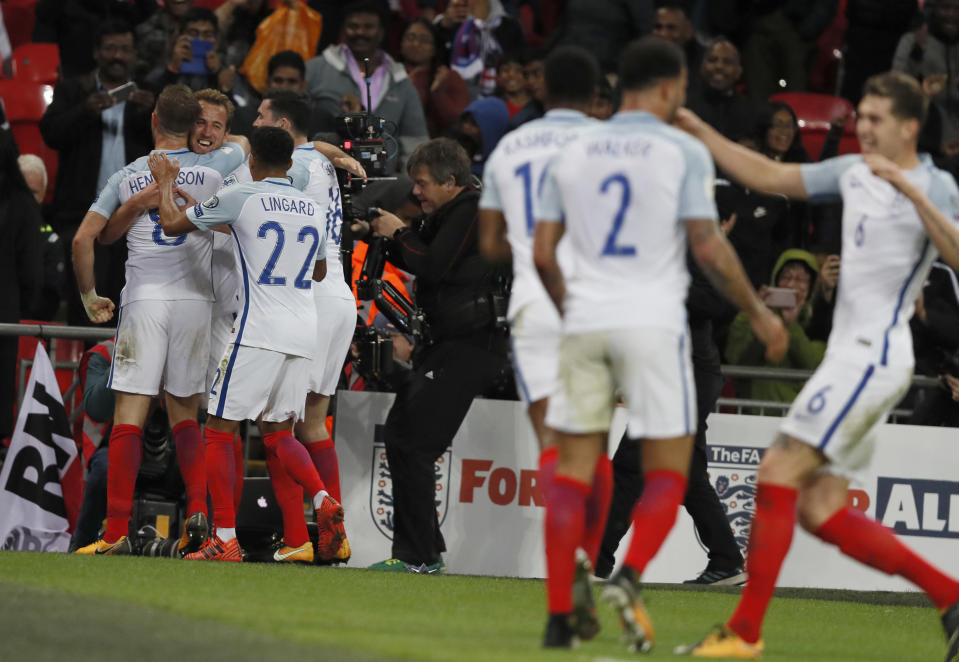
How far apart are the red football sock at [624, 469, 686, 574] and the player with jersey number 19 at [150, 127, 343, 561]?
3.90 meters

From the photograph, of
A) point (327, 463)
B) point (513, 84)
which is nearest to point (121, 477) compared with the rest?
point (327, 463)

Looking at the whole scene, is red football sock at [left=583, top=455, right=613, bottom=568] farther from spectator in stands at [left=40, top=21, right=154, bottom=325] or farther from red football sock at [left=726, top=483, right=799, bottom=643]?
spectator in stands at [left=40, top=21, right=154, bottom=325]

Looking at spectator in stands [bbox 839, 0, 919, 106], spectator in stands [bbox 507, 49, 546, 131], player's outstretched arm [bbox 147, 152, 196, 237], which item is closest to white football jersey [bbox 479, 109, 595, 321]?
player's outstretched arm [bbox 147, 152, 196, 237]

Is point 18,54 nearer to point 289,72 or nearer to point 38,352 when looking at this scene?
point 289,72

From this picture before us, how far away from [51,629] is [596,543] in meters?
2.15

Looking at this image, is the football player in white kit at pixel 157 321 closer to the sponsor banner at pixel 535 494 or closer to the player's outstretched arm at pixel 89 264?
the player's outstretched arm at pixel 89 264

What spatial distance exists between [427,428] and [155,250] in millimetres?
1869

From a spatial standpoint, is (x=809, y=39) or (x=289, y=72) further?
(x=809, y=39)

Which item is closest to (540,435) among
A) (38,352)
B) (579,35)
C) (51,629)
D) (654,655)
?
(654,655)

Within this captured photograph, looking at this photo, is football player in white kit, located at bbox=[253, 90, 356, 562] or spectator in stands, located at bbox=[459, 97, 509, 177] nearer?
football player in white kit, located at bbox=[253, 90, 356, 562]

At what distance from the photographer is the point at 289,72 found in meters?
12.7

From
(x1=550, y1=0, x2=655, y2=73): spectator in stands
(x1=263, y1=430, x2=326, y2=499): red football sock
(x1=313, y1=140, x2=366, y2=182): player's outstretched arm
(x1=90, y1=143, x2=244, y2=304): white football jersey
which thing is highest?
(x1=550, y1=0, x2=655, y2=73): spectator in stands

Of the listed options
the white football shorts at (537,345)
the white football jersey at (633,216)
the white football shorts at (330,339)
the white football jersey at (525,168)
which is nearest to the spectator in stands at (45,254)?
the white football shorts at (330,339)

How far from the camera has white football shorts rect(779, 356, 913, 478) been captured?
6254mm
